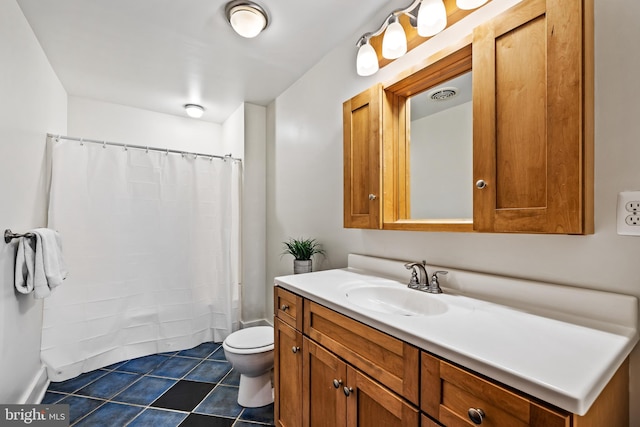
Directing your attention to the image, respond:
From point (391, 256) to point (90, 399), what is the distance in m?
2.11

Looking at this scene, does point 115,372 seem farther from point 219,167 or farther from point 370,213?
point 370,213

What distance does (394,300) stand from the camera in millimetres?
1310

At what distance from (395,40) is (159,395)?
249cm

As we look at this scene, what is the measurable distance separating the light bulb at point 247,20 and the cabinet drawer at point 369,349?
4.89 feet

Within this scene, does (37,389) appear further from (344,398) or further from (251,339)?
(344,398)

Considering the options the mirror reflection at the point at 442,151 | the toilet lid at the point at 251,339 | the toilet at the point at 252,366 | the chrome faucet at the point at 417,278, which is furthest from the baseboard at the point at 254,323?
the mirror reflection at the point at 442,151

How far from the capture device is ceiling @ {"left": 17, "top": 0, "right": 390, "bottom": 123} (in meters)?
1.58

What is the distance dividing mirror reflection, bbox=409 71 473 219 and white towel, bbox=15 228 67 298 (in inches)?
80.4

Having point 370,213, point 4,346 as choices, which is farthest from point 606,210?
point 4,346

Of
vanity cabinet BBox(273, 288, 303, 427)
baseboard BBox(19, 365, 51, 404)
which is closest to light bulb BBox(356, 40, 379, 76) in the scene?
vanity cabinet BBox(273, 288, 303, 427)

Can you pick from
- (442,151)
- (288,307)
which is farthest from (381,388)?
(442,151)

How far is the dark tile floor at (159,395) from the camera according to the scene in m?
1.68

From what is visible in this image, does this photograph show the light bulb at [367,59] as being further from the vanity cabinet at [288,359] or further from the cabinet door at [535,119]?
the vanity cabinet at [288,359]

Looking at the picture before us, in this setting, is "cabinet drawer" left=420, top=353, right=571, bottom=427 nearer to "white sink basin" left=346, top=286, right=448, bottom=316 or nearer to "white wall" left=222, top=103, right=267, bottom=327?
"white sink basin" left=346, top=286, right=448, bottom=316
